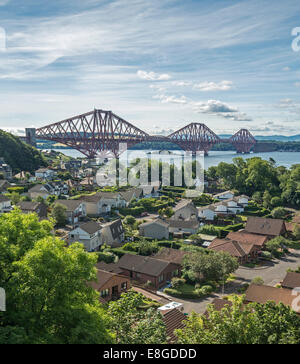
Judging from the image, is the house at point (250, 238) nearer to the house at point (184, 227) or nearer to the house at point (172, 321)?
the house at point (184, 227)

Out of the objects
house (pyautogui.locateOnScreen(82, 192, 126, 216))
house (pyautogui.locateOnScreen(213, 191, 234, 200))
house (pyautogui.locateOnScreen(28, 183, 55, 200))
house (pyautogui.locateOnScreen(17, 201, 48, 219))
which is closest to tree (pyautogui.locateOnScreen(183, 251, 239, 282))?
house (pyautogui.locateOnScreen(17, 201, 48, 219))

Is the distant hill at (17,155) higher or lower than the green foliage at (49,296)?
higher

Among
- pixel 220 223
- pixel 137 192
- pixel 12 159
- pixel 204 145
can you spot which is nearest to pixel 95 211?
pixel 137 192

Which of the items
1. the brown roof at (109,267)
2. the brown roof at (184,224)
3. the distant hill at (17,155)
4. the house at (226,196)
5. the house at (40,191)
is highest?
the distant hill at (17,155)

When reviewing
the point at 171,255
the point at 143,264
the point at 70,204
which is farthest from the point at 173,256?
the point at 70,204

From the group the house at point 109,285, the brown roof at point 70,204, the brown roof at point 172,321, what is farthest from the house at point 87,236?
the brown roof at point 172,321
